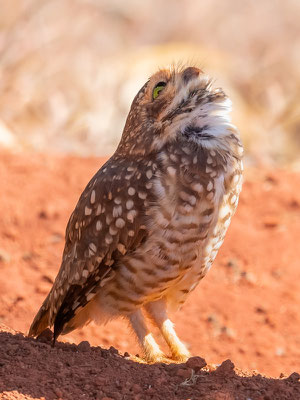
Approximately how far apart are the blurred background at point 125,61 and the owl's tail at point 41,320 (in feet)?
26.4

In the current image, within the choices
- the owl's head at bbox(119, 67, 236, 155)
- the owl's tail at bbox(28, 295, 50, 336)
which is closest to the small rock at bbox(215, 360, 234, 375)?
the owl's head at bbox(119, 67, 236, 155)

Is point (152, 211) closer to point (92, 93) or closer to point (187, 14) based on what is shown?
point (92, 93)

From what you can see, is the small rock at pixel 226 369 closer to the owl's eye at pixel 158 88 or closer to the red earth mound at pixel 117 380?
the red earth mound at pixel 117 380

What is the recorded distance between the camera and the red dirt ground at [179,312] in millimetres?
4180

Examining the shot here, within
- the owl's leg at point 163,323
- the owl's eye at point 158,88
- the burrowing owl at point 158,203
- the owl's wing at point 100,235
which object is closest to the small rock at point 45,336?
the owl's wing at point 100,235

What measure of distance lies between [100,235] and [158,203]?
0.45 metres

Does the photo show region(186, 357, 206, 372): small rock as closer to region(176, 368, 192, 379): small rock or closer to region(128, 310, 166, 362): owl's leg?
region(176, 368, 192, 379): small rock

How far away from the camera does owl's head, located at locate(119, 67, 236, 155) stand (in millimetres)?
4773

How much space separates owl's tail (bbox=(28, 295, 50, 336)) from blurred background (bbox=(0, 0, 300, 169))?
8.05 m

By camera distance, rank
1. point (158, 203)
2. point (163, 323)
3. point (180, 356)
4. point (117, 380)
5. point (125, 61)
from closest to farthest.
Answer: point (117, 380) → point (158, 203) → point (180, 356) → point (163, 323) → point (125, 61)

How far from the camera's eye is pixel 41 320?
548 cm

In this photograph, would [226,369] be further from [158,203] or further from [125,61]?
[125,61]

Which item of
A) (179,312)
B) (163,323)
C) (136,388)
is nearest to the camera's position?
(136,388)

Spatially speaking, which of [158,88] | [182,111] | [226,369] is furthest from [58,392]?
[158,88]
